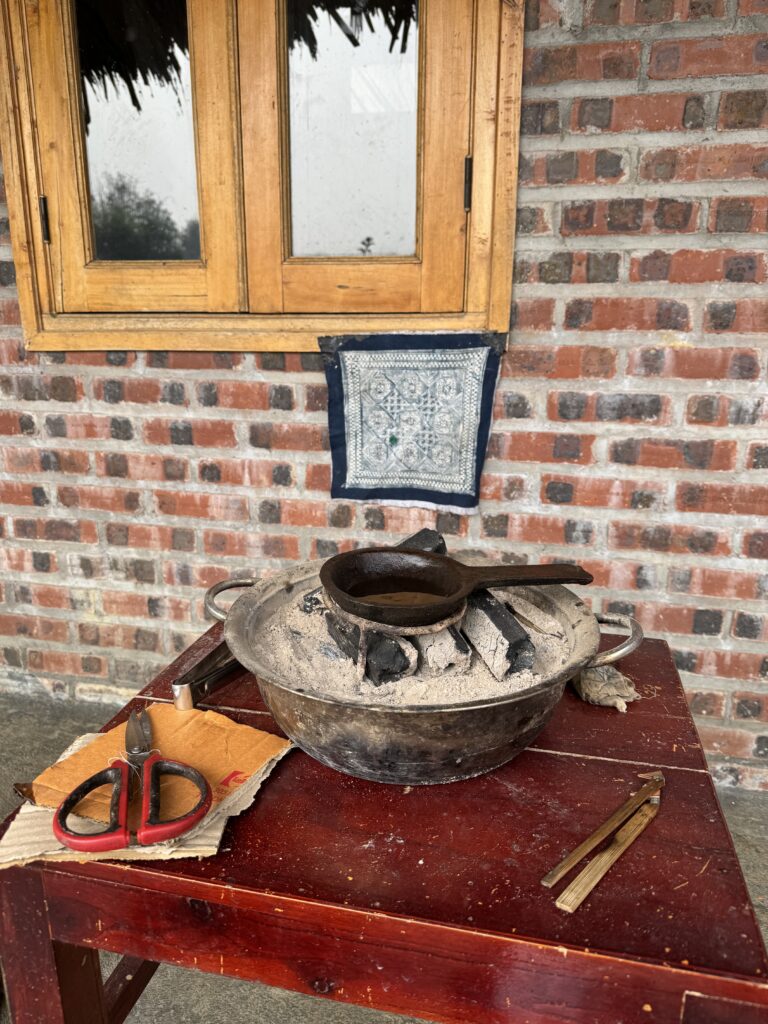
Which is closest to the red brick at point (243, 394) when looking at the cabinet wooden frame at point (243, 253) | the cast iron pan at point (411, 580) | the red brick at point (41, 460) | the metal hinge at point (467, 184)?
the cabinet wooden frame at point (243, 253)

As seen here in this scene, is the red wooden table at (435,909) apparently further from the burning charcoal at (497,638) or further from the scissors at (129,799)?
the burning charcoal at (497,638)

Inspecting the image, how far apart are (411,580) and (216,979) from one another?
1.12 meters

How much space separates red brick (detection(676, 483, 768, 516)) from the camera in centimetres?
193

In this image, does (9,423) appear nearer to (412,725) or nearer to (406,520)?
(406,520)

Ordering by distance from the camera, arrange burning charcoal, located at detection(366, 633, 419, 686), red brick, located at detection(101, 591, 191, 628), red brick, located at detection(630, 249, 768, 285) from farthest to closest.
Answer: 1. red brick, located at detection(101, 591, 191, 628)
2. red brick, located at detection(630, 249, 768, 285)
3. burning charcoal, located at detection(366, 633, 419, 686)

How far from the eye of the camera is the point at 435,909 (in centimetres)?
85

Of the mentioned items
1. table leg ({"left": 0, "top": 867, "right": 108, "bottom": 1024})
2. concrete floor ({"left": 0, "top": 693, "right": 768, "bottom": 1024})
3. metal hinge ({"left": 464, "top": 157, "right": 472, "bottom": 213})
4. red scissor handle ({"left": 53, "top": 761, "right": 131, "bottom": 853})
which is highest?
metal hinge ({"left": 464, "top": 157, "right": 472, "bottom": 213})

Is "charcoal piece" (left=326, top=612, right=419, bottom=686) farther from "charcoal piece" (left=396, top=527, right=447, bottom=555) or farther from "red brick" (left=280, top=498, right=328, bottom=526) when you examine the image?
"red brick" (left=280, top=498, right=328, bottom=526)

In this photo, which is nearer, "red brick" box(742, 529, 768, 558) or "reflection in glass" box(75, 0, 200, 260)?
"red brick" box(742, 529, 768, 558)

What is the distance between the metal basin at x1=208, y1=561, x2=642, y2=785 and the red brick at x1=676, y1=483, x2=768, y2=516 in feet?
3.27

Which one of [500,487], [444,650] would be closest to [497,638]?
[444,650]

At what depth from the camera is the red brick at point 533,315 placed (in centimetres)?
195

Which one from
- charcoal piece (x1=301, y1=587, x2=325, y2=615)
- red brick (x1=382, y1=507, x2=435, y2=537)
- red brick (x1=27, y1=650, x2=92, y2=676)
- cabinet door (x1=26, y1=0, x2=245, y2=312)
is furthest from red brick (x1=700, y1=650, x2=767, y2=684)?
red brick (x1=27, y1=650, x2=92, y2=676)

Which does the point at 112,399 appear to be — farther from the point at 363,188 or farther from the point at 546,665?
the point at 546,665
